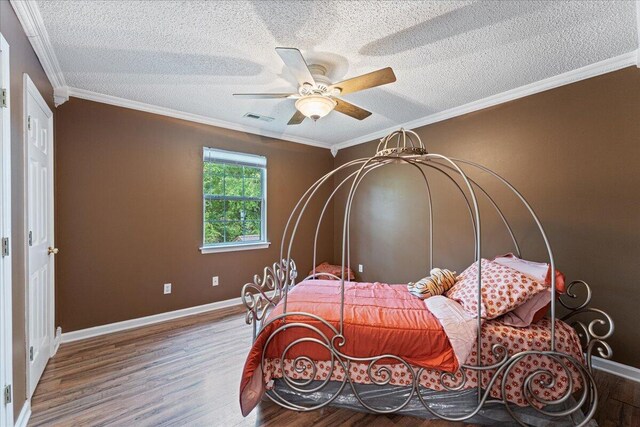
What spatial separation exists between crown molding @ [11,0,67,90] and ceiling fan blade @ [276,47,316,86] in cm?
148

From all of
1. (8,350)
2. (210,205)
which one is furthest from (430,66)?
(8,350)

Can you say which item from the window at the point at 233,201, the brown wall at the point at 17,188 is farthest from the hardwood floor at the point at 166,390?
the window at the point at 233,201

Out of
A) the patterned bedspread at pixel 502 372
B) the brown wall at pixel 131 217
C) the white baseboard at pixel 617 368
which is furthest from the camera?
the brown wall at pixel 131 217

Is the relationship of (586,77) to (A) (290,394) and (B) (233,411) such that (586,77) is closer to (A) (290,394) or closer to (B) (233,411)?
(A) (290,394)

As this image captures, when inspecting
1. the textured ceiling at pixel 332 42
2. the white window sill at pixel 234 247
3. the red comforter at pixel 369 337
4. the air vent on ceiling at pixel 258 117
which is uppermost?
the textured ceiling at pixel 332 42

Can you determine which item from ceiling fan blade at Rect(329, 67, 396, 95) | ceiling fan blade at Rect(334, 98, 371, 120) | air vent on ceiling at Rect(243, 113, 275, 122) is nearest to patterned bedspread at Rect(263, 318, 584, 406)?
ceiling fan blade at Rect(329, 67, 396, 95)

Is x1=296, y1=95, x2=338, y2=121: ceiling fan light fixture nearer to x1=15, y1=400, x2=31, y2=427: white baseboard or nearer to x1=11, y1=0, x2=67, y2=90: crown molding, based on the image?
x1=11, y1=0, x2=67, y2=90: crown molding

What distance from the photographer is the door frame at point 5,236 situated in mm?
1401

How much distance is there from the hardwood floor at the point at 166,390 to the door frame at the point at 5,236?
1.56ft

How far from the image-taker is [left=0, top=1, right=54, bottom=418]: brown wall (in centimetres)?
155

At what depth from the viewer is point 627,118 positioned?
7.15ft

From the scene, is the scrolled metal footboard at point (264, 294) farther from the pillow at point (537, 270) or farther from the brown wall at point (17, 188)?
the pillow at point (537, 270)

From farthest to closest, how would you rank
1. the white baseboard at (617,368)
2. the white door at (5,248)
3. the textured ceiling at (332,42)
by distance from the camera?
the white baseboard at (617,368)
the textured ceiling at (332,42)
the white door at (5,248)

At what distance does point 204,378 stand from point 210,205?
6.91 ft
